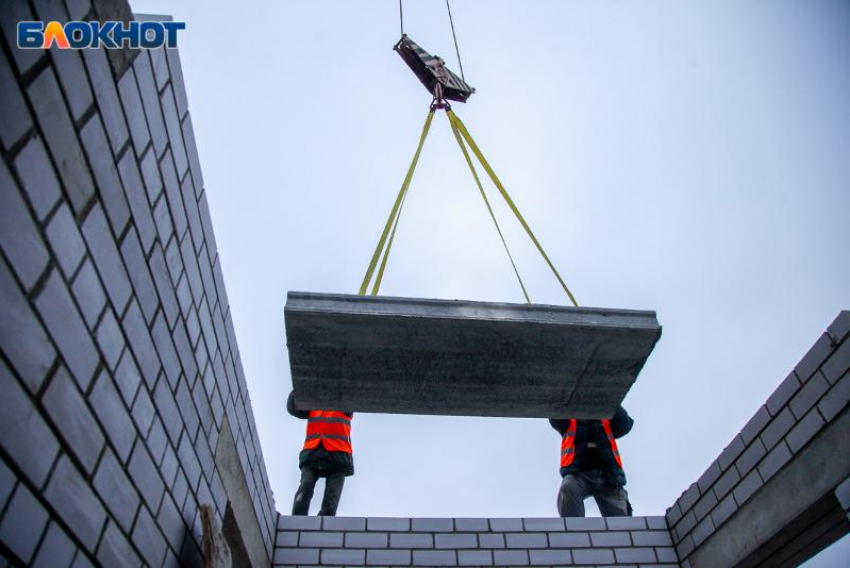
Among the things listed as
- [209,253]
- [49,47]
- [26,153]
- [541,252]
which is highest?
[541,252]

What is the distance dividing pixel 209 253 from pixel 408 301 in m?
0.88

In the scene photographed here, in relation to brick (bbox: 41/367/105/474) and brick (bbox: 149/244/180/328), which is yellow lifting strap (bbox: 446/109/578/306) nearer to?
brick (bbox: 149/244/180/328)

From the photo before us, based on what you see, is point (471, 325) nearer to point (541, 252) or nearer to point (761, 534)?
point (541, 252)

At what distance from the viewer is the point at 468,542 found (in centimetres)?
498

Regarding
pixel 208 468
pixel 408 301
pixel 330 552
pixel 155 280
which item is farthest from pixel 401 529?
pixel 155 280

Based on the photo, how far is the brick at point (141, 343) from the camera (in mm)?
2191

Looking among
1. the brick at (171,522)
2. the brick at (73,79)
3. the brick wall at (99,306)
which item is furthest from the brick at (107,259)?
the brick at (171,522)

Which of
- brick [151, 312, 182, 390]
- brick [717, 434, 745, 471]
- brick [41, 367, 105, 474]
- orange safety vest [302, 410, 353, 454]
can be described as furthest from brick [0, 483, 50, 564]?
orange safety vest [302, 410, 353, 454]

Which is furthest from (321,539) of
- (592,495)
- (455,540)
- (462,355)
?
(592,495)

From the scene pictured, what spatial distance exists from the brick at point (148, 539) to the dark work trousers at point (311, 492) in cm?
380

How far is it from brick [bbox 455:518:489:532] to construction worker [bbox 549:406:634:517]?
1621 mm

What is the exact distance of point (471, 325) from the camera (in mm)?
3072

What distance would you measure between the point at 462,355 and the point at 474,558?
2.25 metres

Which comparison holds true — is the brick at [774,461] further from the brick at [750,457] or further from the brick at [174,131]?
the brick at [174,131]
